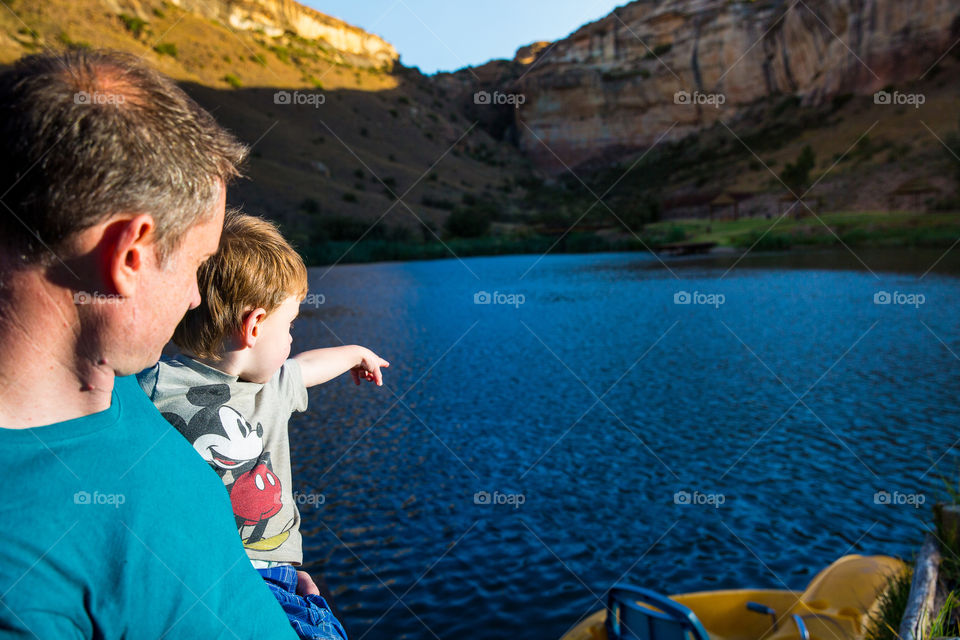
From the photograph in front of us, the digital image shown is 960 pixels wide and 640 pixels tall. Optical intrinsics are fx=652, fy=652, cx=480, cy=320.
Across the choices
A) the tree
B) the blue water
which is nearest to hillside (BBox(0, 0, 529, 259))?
the tree

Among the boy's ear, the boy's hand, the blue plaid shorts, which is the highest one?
the boy's ear

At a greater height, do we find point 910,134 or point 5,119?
point 910,134

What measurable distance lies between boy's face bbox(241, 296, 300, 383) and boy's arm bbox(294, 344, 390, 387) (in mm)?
248

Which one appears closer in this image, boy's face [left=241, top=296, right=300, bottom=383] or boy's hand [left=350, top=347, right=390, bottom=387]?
boy's face [left=241, top=296, right=300, bottom=383]

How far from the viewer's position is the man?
2.64 feet

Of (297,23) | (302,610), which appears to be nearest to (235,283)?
(302,610)

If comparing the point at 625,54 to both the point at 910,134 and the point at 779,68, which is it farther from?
the point at 910,134

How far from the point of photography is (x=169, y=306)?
0.99m

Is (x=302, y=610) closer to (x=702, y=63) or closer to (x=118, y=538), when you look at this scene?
(x=118, y=538)

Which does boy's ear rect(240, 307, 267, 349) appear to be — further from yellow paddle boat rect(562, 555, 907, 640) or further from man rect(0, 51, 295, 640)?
yellow paddle boat rect(562, 555, 907, 640)

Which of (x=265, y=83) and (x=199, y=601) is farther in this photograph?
(x=265, y=83)

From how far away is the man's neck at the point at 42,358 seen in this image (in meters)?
0.83

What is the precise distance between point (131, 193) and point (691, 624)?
344 centimetres

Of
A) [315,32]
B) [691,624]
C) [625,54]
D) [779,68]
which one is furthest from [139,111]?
[315,32]
